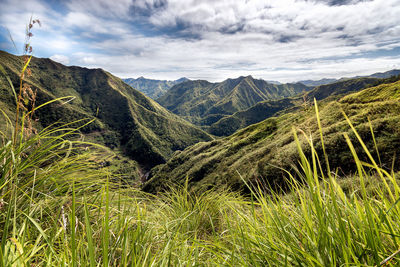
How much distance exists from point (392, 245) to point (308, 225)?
578mm

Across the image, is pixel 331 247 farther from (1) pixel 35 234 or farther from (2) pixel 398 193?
(1) pixel 35 234

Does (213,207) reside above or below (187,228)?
below

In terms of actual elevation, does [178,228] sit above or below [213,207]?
above

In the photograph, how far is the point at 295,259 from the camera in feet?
4.14

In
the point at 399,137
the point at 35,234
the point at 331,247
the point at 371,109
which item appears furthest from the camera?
the point at 371,109

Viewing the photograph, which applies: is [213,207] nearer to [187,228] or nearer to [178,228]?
[187,228]

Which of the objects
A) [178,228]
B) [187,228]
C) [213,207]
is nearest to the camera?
[178,228]

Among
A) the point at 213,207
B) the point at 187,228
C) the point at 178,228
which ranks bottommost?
the point at 213,207

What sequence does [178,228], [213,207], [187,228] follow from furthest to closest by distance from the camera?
[213,207] → [187,228] → [178,228]

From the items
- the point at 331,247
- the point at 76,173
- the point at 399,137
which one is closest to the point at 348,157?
the point at 399,137

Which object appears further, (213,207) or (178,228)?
(213,207)

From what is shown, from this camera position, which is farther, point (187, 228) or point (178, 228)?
point (187, 228)

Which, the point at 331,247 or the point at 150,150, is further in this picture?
the point at 150,150

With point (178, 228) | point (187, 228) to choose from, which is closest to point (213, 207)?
point (187, 228)
